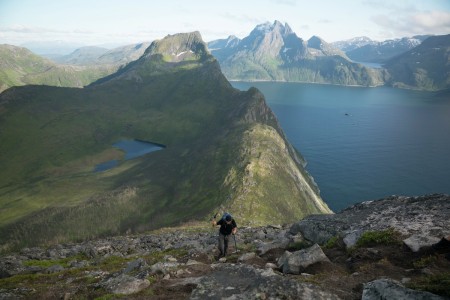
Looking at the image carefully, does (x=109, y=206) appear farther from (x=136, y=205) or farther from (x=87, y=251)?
(x=87, y=251)

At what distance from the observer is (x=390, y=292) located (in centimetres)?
1555

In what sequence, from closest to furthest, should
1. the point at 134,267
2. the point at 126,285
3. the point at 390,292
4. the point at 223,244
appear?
1. the point at 390,292
2. the point at 126,285
3. the point at 134,267
4. the point at 223,244

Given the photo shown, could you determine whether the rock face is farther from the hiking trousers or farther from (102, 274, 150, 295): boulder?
(102, 274, 150, 295): boulder

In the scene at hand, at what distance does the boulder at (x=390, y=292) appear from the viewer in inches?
579

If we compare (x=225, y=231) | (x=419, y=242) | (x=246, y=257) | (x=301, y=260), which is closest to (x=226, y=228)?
(x=225, y=231)

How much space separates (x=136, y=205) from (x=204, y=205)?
42.6 meters

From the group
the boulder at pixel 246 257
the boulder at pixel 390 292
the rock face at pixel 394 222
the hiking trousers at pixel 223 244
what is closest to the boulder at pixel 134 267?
the hiking trousers at pixel 223 244

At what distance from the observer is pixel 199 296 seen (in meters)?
18.7

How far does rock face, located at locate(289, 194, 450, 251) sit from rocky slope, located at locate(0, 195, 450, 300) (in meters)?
0.06

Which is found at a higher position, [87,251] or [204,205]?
[87,251]

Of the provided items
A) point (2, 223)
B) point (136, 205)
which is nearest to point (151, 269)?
point (136, 205)

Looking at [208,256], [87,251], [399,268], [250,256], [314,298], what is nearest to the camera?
[314,298]

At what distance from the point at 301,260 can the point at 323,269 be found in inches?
62.1

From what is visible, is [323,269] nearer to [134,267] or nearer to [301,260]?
[301,260]
